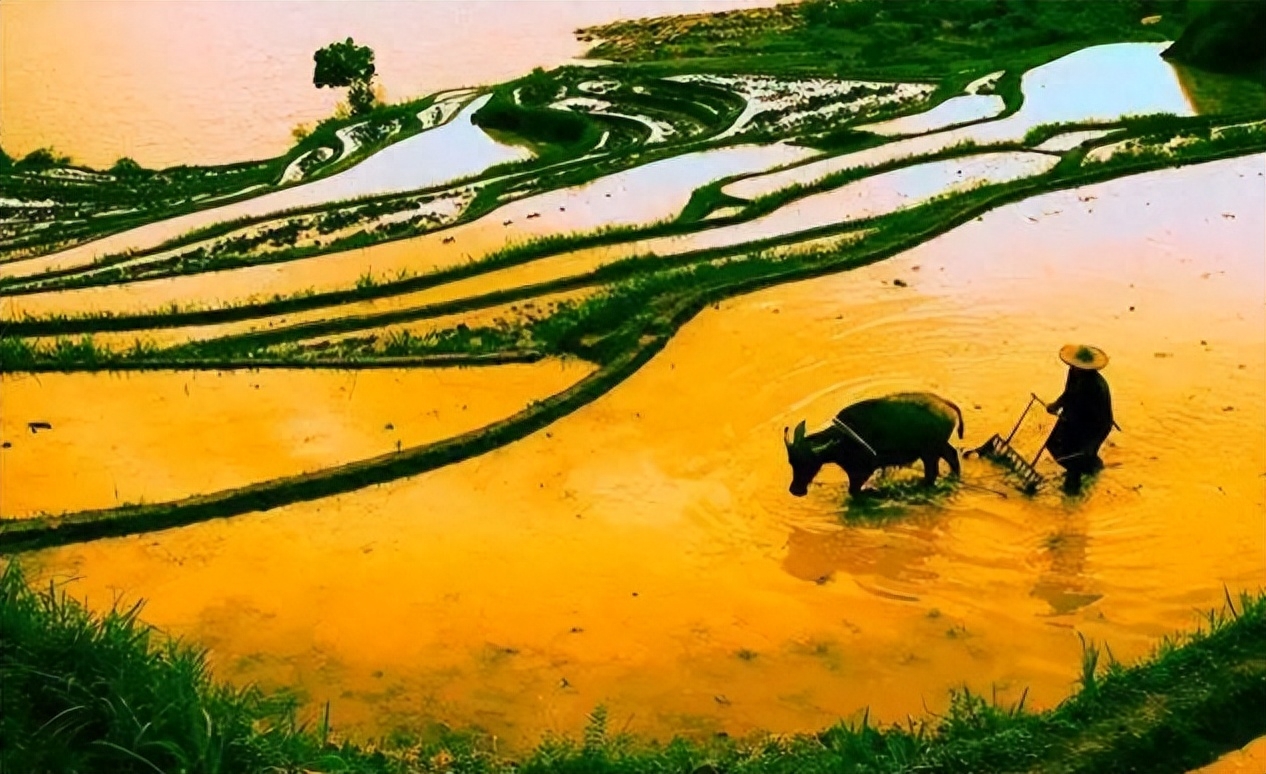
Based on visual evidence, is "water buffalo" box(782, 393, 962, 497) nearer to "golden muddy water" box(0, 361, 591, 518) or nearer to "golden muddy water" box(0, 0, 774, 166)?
"golden muddy water" box(0, 361, 591, 518)

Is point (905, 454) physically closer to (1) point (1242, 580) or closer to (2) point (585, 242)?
(1) point (1242, 580)

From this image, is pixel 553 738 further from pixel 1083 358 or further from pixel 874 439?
pixel 1083 358

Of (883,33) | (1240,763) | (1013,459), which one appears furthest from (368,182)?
(883,33)

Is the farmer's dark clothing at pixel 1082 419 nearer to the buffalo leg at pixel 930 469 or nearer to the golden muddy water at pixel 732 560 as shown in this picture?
the golden muddy water at pixel 732 560

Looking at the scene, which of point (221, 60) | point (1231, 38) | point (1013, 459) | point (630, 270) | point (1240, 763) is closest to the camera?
point (1240, 763)

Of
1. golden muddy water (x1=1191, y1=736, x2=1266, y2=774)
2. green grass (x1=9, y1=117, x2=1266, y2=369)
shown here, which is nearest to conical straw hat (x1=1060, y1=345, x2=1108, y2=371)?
golden muddy water (x1=1191, y1=736, x2=1266, y2=774)

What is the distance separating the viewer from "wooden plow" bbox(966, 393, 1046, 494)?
19.6ft

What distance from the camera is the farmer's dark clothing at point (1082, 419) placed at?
5848 millimetres

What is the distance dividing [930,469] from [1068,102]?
1231 centimetres

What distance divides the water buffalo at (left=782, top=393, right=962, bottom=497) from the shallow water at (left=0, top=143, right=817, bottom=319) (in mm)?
5451

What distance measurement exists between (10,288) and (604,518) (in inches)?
305

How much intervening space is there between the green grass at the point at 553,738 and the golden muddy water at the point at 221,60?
1750cm

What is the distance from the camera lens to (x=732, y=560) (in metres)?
5.51

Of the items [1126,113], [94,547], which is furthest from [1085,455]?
[1126,113]
